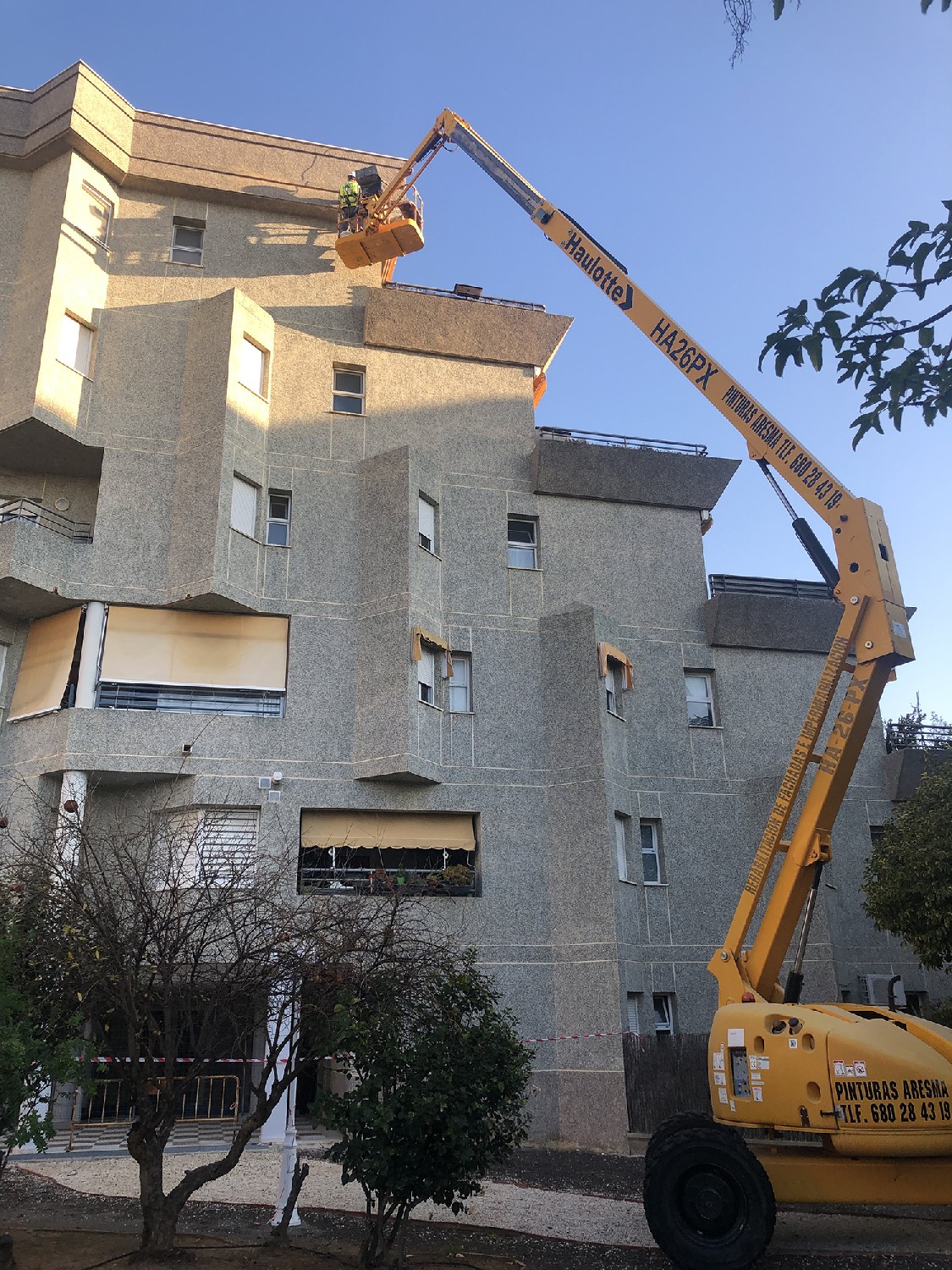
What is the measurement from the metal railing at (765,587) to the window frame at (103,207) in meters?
15.0

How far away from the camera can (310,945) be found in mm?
9531

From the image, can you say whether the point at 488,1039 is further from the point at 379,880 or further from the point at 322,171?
the point at 322,171

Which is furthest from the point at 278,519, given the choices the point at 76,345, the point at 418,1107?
the point at 418,1107

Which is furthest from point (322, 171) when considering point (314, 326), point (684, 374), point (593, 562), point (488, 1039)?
point (488, 1039)

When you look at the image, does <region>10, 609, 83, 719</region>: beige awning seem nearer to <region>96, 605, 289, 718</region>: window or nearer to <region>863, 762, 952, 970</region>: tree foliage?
<region>96, 605, 289, 718</region>: window

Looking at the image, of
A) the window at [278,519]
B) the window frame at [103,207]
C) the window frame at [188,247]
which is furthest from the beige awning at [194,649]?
the window frame at [103,207]

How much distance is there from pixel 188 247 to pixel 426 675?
11.3 metres

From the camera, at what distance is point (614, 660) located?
21750mm

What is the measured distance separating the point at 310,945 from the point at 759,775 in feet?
46.8

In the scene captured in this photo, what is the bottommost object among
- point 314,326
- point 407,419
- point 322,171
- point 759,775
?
point 759,775

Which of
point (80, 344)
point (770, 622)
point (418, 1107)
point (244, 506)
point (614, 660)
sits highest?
point (80, 344)

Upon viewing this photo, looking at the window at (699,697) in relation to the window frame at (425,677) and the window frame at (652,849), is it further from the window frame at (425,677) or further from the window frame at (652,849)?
the window frame at (425,677)

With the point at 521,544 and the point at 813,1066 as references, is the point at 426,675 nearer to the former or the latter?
the point at 521,544

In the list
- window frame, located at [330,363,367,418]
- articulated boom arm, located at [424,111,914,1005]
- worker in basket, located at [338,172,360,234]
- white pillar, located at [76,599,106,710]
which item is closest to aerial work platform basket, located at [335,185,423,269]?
worker in basket, located at [338,172,360,234]
